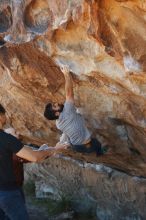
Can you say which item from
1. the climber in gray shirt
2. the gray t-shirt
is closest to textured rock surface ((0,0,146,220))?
the climber in gray shirt

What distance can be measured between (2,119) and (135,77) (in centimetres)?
96

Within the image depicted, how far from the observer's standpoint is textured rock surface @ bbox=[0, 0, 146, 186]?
11.2ft

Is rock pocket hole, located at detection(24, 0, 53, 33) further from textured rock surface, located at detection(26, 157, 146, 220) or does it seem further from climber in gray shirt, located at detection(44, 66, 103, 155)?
textured rock surface, located at detection(26, 157, 146, 220)

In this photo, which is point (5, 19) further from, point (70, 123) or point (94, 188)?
point (94, 188)

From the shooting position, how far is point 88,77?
4.00 m

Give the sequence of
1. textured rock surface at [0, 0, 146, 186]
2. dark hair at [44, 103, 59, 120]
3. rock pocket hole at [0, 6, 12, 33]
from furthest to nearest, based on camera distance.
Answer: dark hair at [44, 103, 59, 120], rock pocket hole at [0, 6, 12, 33], textured rock surface at [0, 0, 146, 186]

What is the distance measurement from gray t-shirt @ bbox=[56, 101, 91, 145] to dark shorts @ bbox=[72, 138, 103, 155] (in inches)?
3.5

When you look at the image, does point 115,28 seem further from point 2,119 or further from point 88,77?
point 2,119

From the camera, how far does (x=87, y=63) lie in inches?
149

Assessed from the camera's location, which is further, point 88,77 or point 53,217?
point 53,217

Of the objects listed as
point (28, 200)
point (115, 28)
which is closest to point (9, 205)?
point (115, 28)

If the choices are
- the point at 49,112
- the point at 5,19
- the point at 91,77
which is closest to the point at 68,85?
the point at 91,77

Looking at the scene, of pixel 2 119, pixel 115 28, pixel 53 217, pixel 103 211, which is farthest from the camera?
pixel 53 217

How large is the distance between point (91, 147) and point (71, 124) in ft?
1.61
